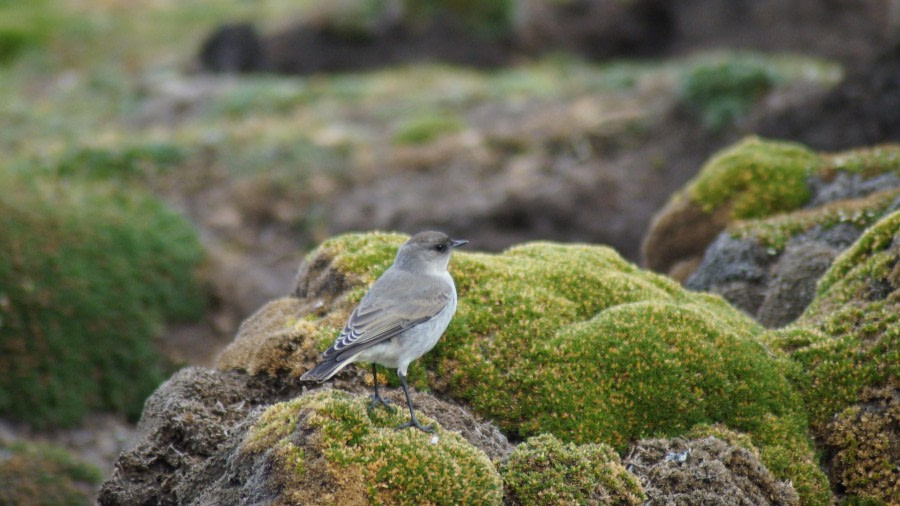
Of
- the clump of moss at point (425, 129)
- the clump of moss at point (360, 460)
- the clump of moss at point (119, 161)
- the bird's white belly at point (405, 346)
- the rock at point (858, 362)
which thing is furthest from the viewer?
the clump of moss at point (425, 129)

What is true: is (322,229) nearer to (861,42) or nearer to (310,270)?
(310,270)

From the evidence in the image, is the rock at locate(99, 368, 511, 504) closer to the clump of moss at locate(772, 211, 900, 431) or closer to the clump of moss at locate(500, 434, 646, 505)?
the clump of moss at locate(500, 434, 646, 505)

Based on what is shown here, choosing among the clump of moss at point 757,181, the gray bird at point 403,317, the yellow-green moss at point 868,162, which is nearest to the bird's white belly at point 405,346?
the gray bird at point 403,317

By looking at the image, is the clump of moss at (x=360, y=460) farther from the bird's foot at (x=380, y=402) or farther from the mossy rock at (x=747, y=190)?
the mossy rock at (x=747, y=190)

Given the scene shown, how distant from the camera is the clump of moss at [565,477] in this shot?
6.77 meters

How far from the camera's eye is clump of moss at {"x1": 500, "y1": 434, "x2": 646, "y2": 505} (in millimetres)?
6770

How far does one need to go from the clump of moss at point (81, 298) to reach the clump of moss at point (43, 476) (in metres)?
1.51

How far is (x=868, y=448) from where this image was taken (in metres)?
7.76

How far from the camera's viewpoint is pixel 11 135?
75.1 feet

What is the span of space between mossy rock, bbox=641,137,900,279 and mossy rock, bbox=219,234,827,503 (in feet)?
11.7

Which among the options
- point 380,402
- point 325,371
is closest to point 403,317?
point 380,402

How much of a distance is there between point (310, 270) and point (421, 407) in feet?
8.87

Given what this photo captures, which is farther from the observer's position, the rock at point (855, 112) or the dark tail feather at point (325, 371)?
the rock at point (855, 112)

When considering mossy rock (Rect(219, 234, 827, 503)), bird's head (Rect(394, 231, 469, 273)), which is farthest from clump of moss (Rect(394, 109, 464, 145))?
bird's head (Rect(394, 231, 469, 273))
